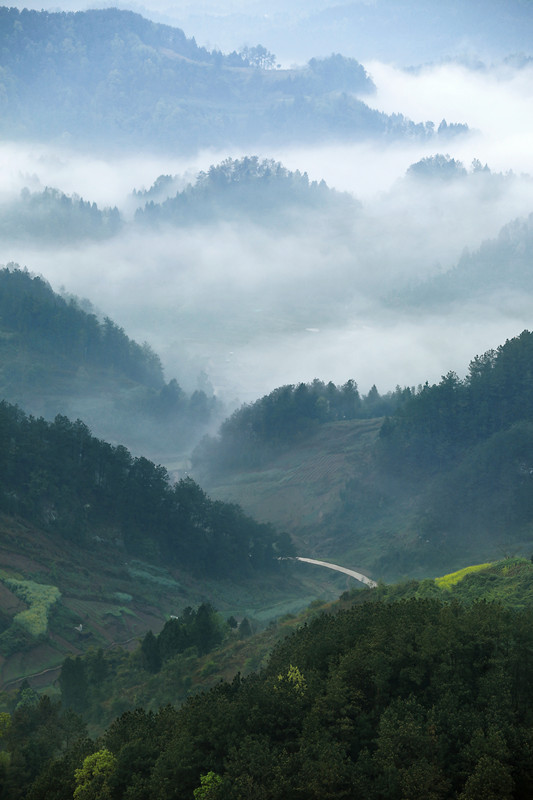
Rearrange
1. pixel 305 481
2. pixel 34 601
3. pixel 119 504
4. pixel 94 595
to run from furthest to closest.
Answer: pixel 305 481 < pixel 119 504 < pixel 94 595 < pixel 34 601

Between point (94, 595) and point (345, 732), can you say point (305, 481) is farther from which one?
point (345, 732)

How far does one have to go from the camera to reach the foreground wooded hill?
32.6 m

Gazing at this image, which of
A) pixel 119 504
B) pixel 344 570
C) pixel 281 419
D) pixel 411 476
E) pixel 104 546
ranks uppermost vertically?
pixel 281 419

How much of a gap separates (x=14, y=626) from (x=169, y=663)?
58.2 ft

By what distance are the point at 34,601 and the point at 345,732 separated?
4939 centimetres

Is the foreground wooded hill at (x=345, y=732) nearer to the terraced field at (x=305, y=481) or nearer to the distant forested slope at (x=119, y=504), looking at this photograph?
the distant forested slope at (x=119, y=504)

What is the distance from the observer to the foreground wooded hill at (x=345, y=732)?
32.6 metres

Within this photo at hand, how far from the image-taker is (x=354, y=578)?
115 metres

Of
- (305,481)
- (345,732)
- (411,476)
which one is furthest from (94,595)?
(305,481)

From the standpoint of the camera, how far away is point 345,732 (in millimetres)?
36781

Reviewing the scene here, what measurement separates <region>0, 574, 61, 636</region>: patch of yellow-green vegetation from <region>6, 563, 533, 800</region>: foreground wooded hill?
30.4 m

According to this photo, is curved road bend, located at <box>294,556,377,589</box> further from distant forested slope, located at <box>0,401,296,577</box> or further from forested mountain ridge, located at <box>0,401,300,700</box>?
distant forested slope, located at <box>0,401,296,577</box>

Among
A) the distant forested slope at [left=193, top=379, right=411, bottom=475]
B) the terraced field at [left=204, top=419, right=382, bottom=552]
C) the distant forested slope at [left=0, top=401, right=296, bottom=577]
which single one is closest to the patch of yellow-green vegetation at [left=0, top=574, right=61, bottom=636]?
the distant forested slope at [left=0, top=401, right=296, bottom=577]

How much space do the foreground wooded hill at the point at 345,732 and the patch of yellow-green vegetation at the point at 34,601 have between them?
30.4 metres
